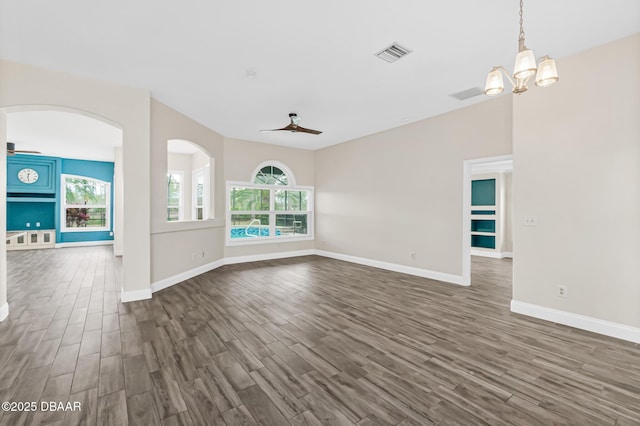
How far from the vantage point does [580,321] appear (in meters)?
3.04

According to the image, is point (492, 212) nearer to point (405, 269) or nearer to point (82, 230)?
point (405, 269)

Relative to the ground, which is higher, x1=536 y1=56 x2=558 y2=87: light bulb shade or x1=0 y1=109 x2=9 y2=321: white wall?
x1=536 y1=56 x2=558 y2=87: light bulb shade

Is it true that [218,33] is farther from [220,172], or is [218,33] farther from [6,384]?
[220,172]

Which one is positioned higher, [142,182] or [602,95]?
[602,95]

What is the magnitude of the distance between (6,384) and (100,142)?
273 inches

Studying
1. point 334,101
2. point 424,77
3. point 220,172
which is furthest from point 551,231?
point 220,172

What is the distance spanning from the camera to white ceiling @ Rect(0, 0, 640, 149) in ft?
7.70

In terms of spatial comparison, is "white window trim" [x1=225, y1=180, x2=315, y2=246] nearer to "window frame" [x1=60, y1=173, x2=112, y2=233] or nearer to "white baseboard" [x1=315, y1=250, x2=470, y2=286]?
"white baseboard" [x1=315, y1=250, x2=470, y2=286]

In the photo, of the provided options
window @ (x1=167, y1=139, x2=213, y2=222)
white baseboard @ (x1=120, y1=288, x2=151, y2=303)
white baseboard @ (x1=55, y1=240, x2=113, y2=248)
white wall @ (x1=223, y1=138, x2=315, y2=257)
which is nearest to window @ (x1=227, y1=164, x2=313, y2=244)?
white wall @ (x1=223, y1=138, x2=315, y2=257)

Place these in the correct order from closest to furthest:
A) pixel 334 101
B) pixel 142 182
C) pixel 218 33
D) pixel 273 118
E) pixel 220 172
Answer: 1. pixel 218 33
2. pixel 142 182
3. pixel 334 101
4. pixel 273 118
5. pixel 220 172

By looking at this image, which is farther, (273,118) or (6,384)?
(273,118)

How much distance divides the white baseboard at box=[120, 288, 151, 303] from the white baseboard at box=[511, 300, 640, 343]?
508 cm

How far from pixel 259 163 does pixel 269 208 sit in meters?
1.23

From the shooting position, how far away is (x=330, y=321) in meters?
3.19
